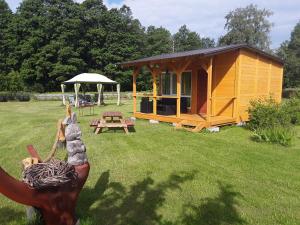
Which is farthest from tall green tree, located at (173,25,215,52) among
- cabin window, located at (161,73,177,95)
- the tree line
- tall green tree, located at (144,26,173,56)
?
cabin window, located at (161,73,177,95)

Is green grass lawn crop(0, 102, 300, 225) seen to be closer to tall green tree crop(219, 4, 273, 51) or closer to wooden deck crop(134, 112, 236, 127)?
wooden deck crop(134, 112, 236, 127)

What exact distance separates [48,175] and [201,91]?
1096 cm

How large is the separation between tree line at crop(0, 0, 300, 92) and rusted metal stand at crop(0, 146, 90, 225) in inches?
1508

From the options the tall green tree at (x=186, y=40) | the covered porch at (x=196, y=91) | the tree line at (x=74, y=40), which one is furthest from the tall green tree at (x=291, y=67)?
the covered porch at (x=196, y=91)

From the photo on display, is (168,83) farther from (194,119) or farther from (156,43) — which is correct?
(156,43)

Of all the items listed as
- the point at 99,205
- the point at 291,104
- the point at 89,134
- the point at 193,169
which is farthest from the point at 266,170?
the point at 291,104

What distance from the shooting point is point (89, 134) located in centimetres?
974

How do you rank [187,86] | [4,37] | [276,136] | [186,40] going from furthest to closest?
[186,40]
[4,37]
[187,86]
[276,136]

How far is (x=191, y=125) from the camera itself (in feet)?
35.3

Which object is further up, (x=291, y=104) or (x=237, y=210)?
(x=291, y=104)

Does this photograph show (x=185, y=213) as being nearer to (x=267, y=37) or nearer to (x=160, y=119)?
(x=160, y=119)

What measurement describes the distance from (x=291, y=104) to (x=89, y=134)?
9089 millimetres

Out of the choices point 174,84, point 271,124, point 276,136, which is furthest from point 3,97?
point 276,136

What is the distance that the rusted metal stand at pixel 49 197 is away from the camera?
280cm
